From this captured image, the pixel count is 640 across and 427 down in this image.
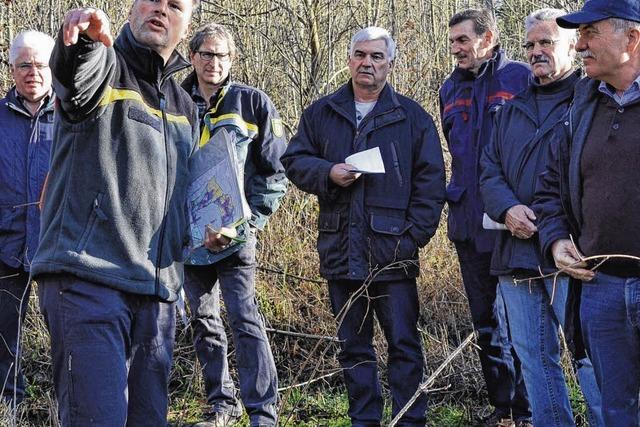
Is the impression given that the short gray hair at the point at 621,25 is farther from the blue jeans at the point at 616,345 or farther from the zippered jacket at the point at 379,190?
the zippered jacket at the point at 379,190

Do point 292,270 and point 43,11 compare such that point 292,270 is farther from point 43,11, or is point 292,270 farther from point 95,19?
point 95,19

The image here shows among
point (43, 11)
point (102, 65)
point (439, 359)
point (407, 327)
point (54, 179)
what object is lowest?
point (439, 359)

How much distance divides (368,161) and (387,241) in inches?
19.1

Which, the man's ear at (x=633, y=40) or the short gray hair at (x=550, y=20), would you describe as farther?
the short gray hair at (x=550, y=20)

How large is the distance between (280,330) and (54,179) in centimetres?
388

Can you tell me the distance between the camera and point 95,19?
10.4 feet

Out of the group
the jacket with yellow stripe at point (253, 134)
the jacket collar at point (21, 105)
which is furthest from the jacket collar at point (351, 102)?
the jacket collar at point (21, 105)

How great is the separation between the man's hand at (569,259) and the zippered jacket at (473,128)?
4.58 ft

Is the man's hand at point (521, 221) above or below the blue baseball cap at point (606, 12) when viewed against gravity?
below

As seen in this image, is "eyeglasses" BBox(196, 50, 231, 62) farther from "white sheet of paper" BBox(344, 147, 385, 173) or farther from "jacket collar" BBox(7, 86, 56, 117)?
"white sheet of paper" BBox(344, 147, 385, 173)

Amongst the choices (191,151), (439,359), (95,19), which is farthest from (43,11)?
(95,19)

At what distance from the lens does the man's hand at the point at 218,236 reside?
12.4 ft

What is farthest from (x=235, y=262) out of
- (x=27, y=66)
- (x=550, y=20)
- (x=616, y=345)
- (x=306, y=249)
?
(x=616, y=345)

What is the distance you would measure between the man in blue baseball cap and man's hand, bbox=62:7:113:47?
76.6 inches
